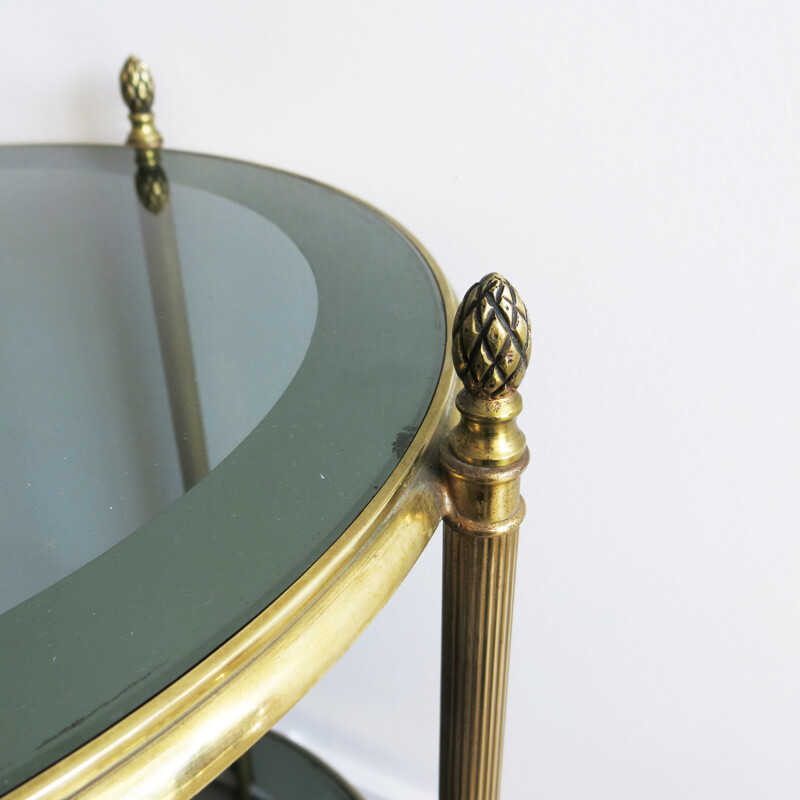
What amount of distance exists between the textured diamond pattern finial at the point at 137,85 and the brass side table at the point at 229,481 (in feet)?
0.39

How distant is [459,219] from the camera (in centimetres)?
47

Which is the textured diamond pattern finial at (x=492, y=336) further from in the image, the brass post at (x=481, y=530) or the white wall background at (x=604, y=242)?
the white wall background at (x=604, y=242)

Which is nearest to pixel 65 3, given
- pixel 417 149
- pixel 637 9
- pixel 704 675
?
pixel 417 149

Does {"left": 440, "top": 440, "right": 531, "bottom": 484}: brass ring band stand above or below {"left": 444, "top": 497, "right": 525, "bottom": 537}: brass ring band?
above

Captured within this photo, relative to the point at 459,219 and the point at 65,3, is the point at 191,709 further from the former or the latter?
the point at 65,3

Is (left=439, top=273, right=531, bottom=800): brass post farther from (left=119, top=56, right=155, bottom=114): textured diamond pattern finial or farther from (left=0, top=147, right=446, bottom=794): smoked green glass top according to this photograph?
(left=119, top=56, right=155, bottom=114): textured diamond pattern finial

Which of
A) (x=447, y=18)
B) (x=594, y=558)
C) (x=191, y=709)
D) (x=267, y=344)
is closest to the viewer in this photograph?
(x=191, y=709)

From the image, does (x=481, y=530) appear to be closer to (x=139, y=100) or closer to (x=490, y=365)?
(x=490, y=365)

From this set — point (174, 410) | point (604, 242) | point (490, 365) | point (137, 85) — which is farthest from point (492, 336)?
point (137, 85)

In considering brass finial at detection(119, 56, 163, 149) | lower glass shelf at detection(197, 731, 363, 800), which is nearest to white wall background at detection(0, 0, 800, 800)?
brass finial at detection(119, 56, 163, 149)

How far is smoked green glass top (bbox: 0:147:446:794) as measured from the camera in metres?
0.19

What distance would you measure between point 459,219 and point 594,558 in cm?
25

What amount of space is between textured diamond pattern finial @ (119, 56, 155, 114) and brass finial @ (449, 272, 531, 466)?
35 cm

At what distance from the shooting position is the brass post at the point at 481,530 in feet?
0.75
